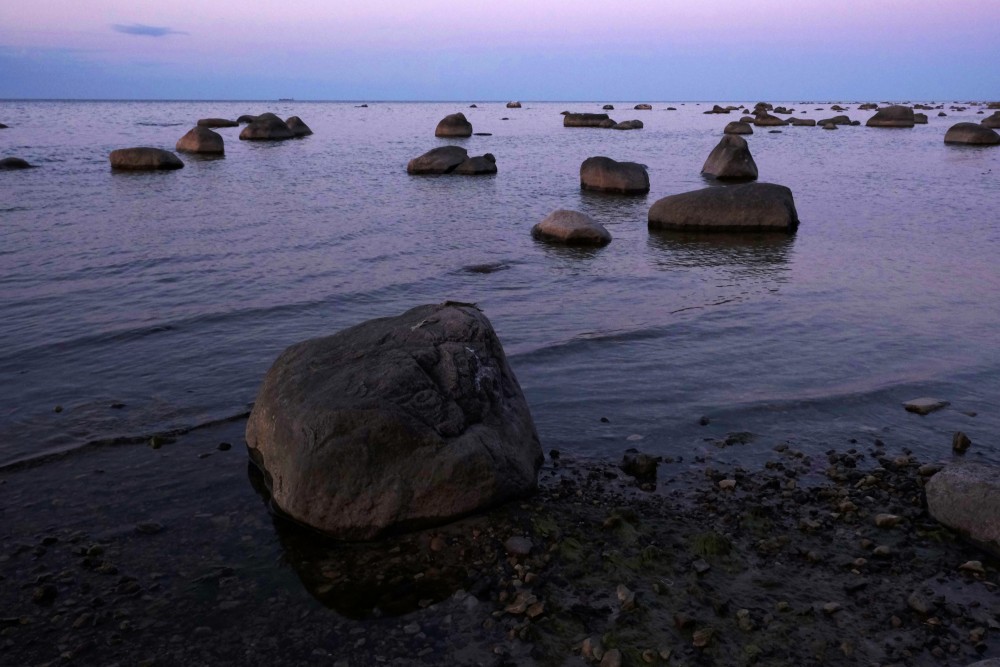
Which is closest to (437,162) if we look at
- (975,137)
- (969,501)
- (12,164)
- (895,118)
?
(12,164)

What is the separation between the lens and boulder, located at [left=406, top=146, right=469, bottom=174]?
3152 centimetres

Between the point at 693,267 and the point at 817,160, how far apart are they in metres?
25.1

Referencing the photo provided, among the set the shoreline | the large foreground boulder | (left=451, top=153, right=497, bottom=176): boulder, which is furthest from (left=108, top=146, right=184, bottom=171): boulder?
the large foreground boulder

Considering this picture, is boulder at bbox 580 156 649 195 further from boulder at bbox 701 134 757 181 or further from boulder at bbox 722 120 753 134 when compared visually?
boulder at bbox 722 120 753 134

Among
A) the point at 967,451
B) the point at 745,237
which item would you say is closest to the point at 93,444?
the point at 967,451

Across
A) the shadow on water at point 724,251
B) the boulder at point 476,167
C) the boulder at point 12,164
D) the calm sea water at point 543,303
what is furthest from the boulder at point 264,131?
the shadow on water at point 724,251

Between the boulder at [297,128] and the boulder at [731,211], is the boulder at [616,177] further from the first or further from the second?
the boulder at [297,128]

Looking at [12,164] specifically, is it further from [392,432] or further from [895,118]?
[895,118]

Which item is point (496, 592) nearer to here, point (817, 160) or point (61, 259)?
point (61, 259)

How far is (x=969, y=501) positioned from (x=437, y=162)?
27.6 meters

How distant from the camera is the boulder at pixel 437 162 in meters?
31.5

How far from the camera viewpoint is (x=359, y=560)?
5520mm

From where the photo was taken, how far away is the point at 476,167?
3134 cm

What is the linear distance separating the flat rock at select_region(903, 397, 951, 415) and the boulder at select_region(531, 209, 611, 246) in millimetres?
9730
